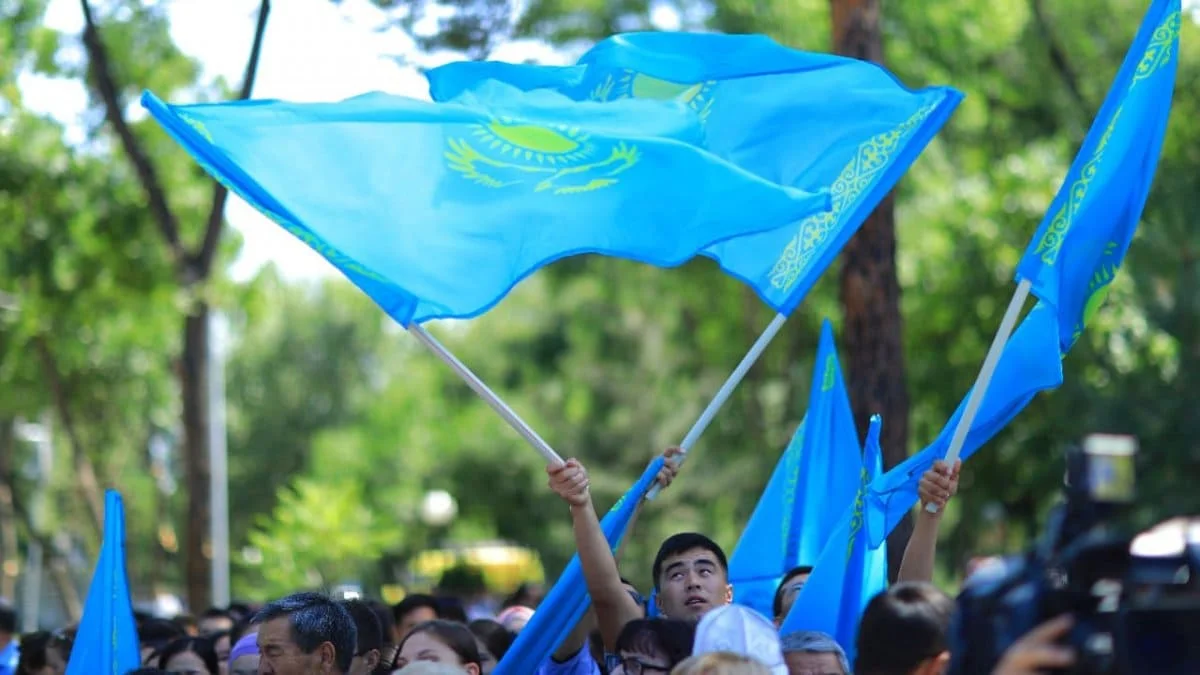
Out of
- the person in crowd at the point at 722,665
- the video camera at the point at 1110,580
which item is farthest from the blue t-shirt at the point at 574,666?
the video camera at the point at 1110,580

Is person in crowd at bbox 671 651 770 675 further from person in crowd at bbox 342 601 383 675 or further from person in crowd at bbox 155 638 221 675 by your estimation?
person in crowd at bbox 155 638 221 675

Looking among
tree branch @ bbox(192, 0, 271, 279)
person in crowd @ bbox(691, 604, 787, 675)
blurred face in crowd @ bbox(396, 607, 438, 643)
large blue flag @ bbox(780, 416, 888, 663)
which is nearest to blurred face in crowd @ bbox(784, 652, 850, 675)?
person in crowd @ bbox(691, 604, 787, 675)

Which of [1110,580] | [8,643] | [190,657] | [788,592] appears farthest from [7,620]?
[1110,580]

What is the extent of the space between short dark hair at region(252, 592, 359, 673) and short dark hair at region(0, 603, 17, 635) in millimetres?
4425

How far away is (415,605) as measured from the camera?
28.9ft

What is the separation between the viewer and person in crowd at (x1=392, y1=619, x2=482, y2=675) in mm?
6129

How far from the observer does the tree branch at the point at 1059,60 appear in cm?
2011

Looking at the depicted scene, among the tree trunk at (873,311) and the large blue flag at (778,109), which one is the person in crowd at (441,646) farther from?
the tree trunk at (873,311)

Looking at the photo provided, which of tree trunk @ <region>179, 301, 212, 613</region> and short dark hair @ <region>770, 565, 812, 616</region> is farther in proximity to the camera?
tree trunk @ <region>179, 301, 212, 613</region>

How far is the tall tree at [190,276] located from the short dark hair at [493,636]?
27.4 ft

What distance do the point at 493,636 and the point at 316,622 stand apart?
1.80m

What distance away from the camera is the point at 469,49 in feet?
40.8

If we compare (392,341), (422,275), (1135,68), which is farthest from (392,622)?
(392,341)

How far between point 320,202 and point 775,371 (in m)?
19.2
